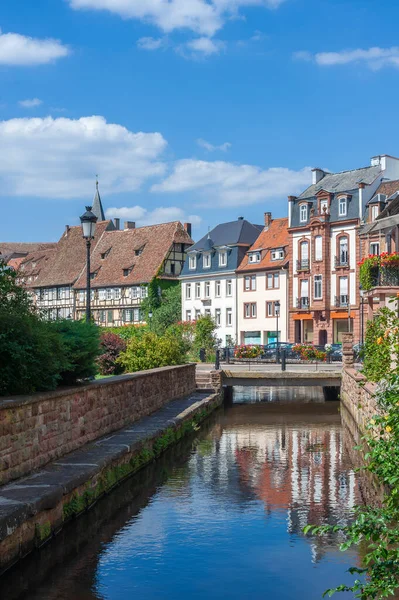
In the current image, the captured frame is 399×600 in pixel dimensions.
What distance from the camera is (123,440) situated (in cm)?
1587

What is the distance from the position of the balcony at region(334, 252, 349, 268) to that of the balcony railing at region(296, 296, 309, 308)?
3872 millimetres

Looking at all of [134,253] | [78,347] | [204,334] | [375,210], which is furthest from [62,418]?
[134,253]

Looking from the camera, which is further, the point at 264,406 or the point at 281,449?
the point at 264,406

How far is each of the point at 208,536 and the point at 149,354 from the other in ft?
57.3

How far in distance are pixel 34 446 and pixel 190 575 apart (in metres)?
3.69

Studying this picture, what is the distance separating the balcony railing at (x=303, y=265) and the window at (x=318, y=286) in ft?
3.91

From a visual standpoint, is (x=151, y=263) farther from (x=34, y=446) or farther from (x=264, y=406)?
(x=34, y=446)

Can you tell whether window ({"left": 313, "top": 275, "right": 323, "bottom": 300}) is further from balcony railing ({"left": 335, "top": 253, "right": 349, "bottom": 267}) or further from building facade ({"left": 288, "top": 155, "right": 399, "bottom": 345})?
balcony railing ({"left": 335, "top": 253, "right": 349, "bottom": 267})

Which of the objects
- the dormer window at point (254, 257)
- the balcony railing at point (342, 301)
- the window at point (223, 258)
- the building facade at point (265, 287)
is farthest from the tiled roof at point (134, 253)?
the balcony railing at point (342, 301)

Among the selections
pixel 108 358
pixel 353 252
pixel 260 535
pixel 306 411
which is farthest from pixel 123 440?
pixel 353 252

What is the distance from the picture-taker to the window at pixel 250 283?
67500 mm

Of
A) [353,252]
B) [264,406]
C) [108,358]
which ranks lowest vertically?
[264,406]

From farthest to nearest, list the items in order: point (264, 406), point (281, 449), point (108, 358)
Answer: point (264, 406) < point (108, 358) < point (281, 449)

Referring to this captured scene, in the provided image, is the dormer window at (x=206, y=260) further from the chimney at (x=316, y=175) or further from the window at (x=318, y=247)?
the window at (x=318, y=247)
